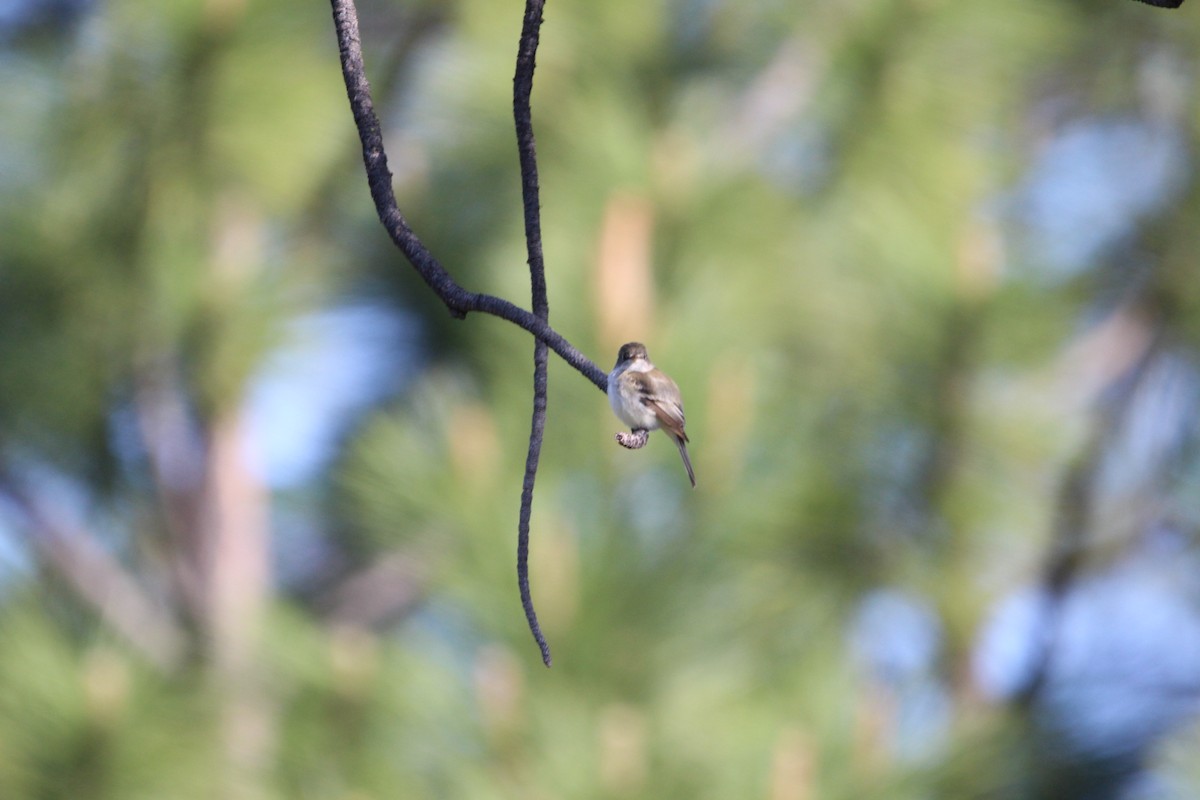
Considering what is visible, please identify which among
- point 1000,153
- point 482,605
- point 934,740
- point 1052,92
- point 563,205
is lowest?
point 934,740

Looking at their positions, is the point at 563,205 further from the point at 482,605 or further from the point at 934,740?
the point at 934,740

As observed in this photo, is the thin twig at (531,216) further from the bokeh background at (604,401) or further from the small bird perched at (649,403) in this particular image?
the bokeh background at (604,401)

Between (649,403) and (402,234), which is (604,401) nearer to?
(649,403)

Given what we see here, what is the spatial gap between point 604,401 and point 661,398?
2.48ft

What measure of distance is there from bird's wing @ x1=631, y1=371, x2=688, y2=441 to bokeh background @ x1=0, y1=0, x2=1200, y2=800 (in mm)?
644

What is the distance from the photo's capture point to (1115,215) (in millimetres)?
2865

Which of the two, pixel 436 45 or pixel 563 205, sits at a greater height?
pixel 436 45

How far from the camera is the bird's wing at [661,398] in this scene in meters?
1.33

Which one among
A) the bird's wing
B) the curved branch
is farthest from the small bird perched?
the curved branch

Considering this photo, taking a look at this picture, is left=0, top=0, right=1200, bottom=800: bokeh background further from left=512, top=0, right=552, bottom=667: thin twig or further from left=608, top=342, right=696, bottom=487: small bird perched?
left=512, top=0, right=552, bottom=667: thin twig

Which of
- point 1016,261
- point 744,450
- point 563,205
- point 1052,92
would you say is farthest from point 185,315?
point 1052,92

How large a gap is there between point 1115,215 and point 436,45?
1537 mm

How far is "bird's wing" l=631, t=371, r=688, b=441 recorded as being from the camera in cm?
133

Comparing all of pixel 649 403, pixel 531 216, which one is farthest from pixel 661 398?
pixel 531 216
